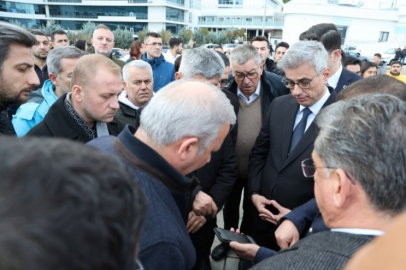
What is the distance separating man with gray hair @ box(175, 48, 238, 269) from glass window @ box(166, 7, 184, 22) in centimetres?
6088

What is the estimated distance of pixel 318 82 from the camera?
8.19 ft

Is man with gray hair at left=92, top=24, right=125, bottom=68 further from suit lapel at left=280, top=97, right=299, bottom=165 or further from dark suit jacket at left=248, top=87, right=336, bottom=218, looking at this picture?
suit lapel at left=280, top=97, right=299, bottom=165

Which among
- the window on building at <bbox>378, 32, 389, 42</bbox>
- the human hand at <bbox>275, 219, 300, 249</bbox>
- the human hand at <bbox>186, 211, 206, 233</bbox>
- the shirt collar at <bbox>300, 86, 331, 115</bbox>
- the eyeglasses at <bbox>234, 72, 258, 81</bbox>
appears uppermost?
the window on building at <bbox>378, 32, 389, 42</bbox>

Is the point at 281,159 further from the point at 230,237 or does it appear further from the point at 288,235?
the point at 230,237

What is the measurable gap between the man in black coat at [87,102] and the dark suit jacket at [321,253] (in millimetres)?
1758

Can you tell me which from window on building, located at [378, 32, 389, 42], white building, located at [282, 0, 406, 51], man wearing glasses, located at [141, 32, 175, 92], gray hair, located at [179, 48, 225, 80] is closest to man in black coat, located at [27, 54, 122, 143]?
gray hair, located at [179, 48, 225, 80]

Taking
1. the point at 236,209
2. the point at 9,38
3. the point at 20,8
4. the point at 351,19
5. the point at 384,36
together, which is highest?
the point at 20,8

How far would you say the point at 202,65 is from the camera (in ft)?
9.46

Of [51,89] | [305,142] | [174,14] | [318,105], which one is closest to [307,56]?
[318,105]

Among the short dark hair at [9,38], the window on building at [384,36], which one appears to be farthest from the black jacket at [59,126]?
the window on building at [384,36]

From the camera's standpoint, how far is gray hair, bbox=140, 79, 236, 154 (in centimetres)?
145

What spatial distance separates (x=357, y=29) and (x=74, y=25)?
50756mm

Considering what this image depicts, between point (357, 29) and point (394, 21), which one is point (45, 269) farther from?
point (394, 21)

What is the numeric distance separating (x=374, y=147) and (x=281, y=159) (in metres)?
1.41
